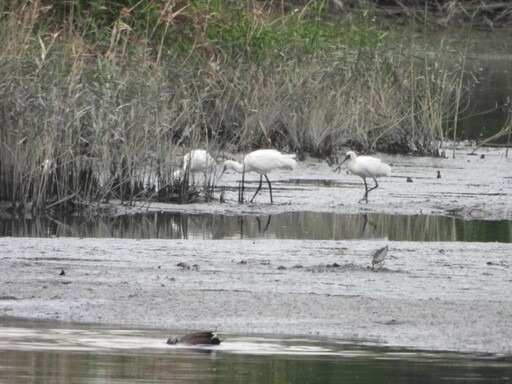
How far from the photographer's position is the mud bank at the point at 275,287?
7.24 metres

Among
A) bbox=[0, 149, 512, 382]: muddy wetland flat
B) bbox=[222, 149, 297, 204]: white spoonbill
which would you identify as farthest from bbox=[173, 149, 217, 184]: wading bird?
bbox=[0, 149, 512, 382]: muddy wetland flat

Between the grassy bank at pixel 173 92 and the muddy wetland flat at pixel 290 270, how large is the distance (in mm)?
471

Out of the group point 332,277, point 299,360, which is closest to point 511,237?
point 332,277

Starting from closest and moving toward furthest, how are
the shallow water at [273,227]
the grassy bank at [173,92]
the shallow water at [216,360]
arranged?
the shallow water at [216,360]
the shallow water at [273,227]
the grassy bank at [173,92]

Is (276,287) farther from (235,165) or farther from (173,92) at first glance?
(173,92)

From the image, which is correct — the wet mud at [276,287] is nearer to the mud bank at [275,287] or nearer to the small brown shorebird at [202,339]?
the mud bank at [275,287]

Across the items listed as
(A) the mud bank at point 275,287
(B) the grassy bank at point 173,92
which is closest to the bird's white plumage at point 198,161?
(B) the grassy bank at point 173,92

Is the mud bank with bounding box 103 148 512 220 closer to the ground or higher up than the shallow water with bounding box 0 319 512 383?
higher up

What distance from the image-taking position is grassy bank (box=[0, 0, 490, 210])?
12.1 m

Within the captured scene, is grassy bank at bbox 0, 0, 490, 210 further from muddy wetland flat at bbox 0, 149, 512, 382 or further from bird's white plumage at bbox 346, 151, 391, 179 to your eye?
bird's white plumage at bbox 346, 151, 391, 179

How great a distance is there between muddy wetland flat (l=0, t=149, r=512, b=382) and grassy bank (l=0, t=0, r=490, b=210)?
0.47 meters

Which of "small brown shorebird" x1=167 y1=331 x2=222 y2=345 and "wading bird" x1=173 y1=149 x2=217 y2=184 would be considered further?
"wading bird" x1=173 y1=149 x2=217 y2=184

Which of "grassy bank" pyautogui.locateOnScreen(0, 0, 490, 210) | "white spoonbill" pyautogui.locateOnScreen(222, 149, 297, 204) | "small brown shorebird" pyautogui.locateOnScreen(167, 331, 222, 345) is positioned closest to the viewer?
"small brown shorebird" pyautogui.locateOnScreen(167, 331, 222, 345)

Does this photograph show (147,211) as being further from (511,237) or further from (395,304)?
(395,304)
